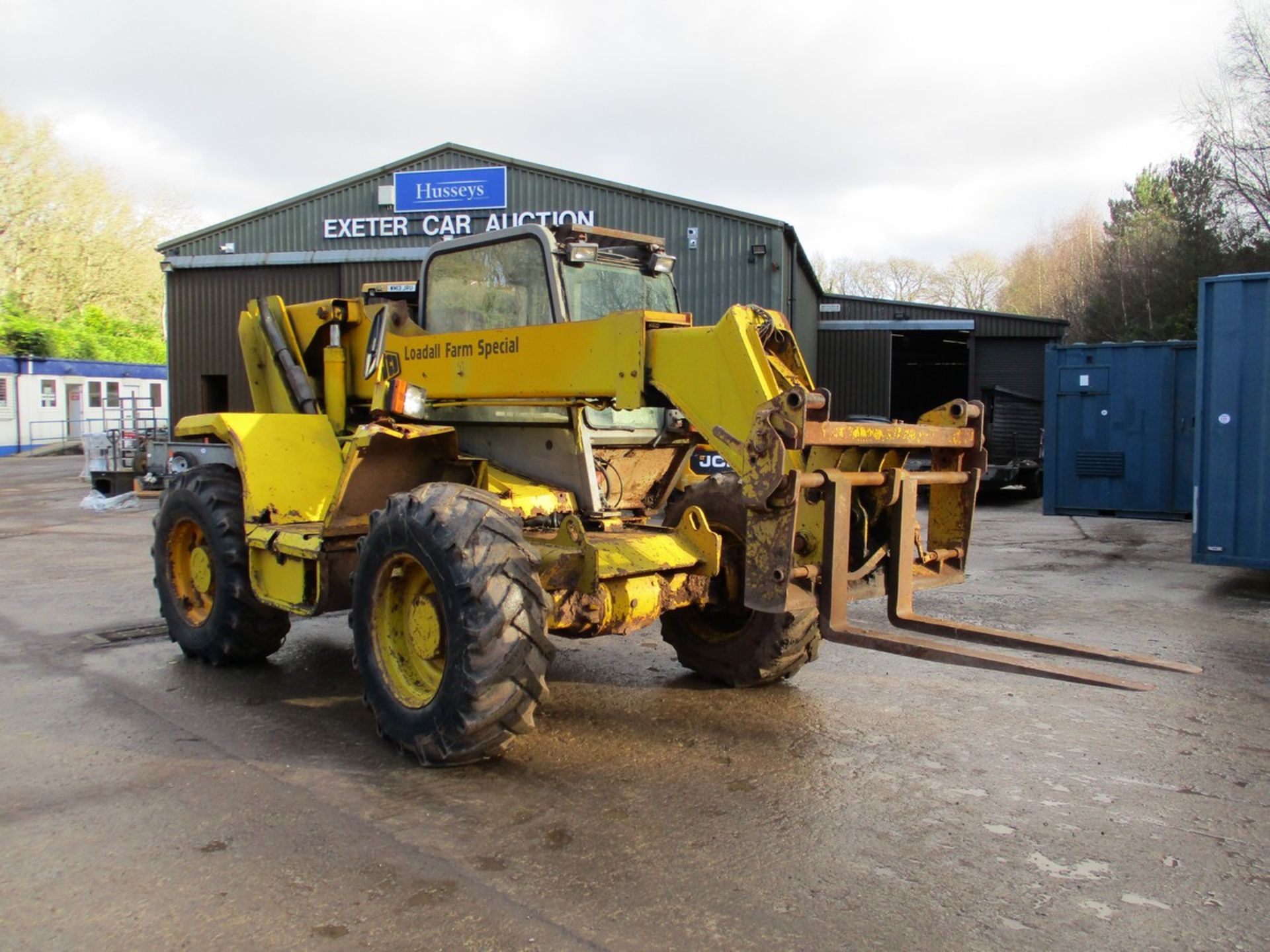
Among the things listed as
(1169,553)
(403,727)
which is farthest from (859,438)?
(1169,553)

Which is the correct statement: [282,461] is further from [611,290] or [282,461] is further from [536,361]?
[611,290]

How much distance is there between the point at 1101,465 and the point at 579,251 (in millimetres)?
A: 11345

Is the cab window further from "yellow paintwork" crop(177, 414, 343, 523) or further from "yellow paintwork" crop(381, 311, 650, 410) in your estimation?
"yellow paintwork" crop(177, 414, 343, 523)

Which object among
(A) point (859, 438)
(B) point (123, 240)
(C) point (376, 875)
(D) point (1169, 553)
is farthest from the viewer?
(B) point (123, 240)

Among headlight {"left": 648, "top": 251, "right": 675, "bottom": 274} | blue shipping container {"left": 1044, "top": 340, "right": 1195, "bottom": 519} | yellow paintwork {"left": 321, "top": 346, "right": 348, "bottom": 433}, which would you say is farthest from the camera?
blue shipping container {"left": 1044, "top": 340, "right": 1195, "bottom": 519}

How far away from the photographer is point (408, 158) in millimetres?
20453

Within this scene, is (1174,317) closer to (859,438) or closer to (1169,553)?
(1169,553)

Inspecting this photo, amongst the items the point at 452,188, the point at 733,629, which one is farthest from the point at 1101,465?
the point at 452,188

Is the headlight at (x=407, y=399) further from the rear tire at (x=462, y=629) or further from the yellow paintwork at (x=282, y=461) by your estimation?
the rear tire at (x=462, y=629)

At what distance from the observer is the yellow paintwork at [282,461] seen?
A: 623 cm

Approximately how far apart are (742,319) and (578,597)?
154 centimetres

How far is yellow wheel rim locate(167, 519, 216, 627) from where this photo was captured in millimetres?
6824

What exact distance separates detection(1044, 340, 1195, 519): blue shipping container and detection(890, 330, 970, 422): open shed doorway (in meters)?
12.7

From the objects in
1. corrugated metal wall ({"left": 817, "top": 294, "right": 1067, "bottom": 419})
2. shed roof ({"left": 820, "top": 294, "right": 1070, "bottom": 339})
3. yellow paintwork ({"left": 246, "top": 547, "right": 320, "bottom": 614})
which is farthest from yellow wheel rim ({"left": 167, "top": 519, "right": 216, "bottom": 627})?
shed roof ({"left": 820, "top": 294, "right": 1070, "bottom": 339})
